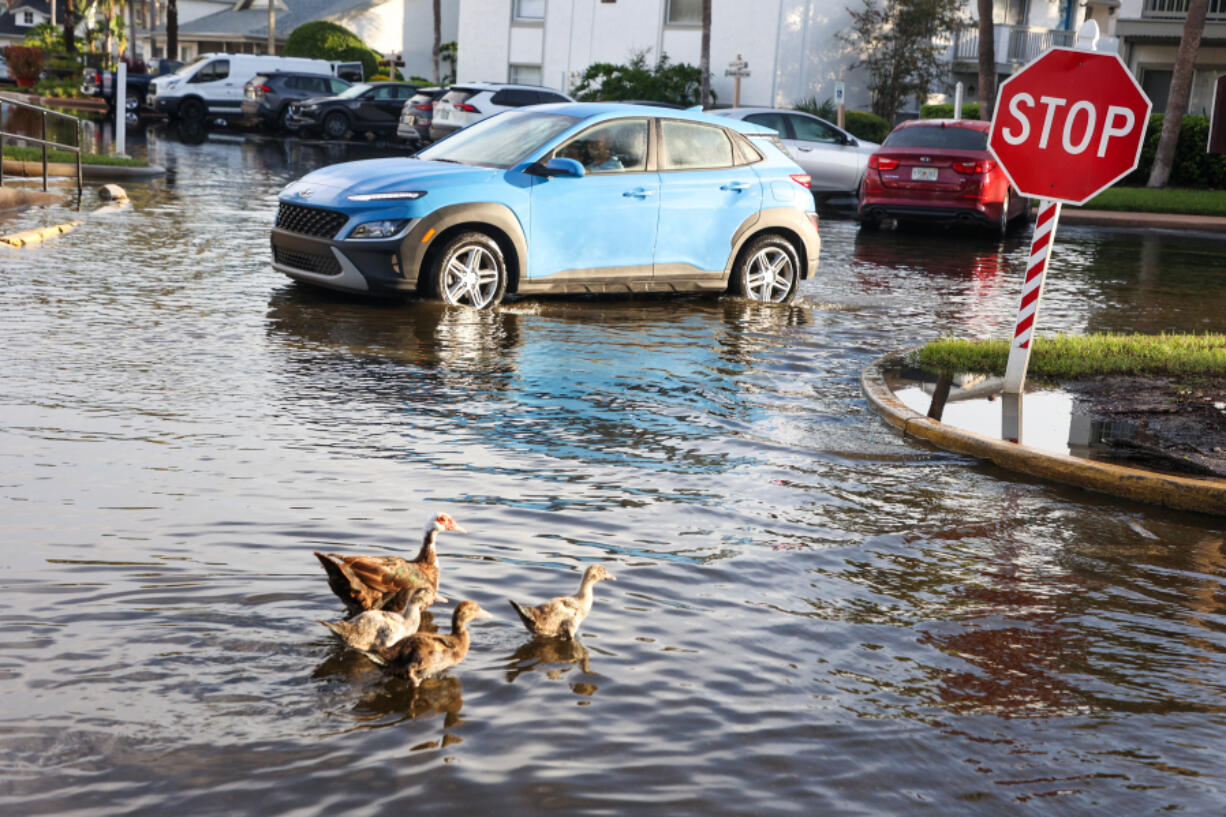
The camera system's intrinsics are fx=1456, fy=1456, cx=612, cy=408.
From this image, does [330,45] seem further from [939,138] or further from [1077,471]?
[1077,471]

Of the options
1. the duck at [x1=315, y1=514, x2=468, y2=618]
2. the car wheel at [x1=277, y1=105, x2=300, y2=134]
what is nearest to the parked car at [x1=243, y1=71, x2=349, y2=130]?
the car wheel at [x1=277, y1=105, x2=300, y2=134]

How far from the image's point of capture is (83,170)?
76.9 feet

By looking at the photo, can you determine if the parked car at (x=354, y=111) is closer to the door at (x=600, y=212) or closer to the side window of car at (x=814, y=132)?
the side window of car at (x=814, y=132)

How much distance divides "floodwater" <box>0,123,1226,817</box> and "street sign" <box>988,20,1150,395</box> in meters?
1.87

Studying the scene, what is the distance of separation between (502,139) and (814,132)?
14447 mm

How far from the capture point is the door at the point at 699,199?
42.2 ft

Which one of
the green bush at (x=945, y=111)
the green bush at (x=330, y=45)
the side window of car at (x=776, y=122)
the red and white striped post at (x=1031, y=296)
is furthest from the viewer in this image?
the green bush at (x=330, y=45)

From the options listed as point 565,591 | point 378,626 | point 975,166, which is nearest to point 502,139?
point 565,591

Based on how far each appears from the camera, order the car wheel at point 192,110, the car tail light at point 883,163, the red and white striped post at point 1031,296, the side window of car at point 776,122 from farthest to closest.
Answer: the car wheel at point 192,110 → the side window of car at point 776,122 → the car tail light at point 883,163 → the red and white striped post at point 1031,296

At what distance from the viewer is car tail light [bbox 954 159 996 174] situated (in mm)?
21297

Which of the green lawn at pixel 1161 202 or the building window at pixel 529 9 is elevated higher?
the building window at pixel 529 9

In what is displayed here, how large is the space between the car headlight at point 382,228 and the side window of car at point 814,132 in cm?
1569

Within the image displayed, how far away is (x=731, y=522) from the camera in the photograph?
21.7 ft

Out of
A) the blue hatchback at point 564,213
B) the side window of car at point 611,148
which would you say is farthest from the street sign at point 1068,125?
the side window of car at point 611,148
